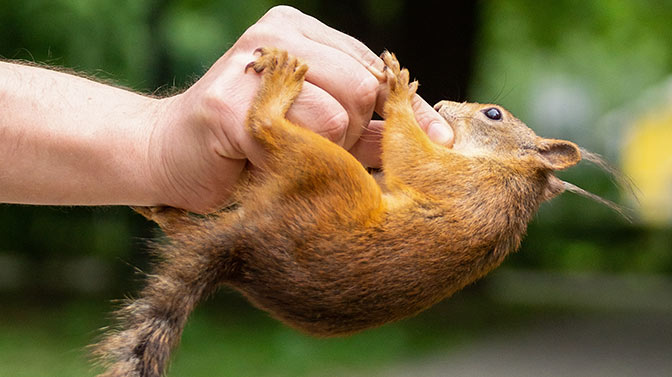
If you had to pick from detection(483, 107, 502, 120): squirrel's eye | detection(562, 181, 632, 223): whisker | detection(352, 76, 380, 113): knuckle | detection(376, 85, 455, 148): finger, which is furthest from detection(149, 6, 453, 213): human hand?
detection(562, 181, 632, 223): whisker

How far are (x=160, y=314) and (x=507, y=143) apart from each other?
1.34 m

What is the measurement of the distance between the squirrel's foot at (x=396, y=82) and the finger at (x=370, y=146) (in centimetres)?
22

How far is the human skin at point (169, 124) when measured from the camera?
226 cm

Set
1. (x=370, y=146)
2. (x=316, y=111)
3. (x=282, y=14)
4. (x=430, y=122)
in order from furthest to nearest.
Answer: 1. (x=370, y=146)
2. (x=430, y=122)
3. (x=282, y=14)
4. (x=316, y=111)

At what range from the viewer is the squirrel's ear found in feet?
8.95

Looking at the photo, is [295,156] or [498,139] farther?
[498,139]

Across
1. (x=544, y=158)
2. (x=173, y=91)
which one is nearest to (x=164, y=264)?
(x=173, y=91)

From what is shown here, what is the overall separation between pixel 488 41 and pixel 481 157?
26.7ft

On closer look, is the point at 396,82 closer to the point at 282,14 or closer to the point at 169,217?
the point at 282,14

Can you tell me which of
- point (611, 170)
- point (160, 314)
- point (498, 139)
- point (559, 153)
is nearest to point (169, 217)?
point (160, 314)

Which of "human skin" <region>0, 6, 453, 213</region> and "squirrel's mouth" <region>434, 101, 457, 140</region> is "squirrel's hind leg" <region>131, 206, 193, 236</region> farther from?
"squirrel's mouth" <region>434, 101, 457, 140</region>

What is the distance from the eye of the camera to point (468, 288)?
9852mm

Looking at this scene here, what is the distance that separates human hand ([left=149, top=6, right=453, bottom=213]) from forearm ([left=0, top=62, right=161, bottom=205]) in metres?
0.08

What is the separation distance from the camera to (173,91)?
2990mm
